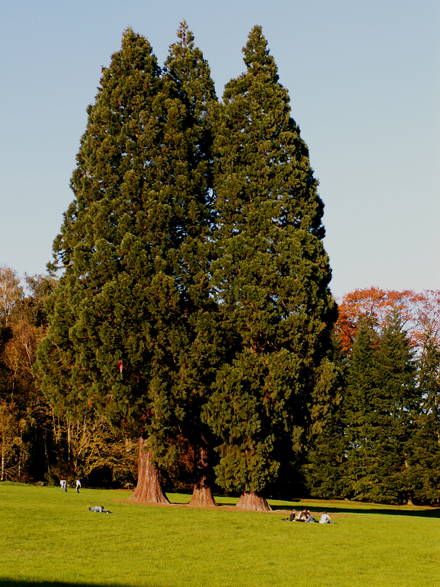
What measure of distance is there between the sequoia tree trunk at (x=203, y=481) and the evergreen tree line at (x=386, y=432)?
1641cm

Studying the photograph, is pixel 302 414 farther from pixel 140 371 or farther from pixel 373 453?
pixel 373 453

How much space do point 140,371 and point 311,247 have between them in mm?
6787

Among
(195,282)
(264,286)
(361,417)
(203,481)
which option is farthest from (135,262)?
(361,417)

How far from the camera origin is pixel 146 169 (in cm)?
2023

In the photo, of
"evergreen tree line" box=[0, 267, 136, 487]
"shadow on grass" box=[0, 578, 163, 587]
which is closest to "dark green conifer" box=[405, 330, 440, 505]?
"evergreen tree line" box=[0, 267, 136, 487]

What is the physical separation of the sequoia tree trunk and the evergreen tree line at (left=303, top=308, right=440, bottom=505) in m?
16.4

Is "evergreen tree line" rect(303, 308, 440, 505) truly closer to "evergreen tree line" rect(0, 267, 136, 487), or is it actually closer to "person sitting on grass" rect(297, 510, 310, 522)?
"evergreen tree line" rect(0, 267, 136, 487)

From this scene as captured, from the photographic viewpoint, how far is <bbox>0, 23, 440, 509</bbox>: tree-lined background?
18266mm

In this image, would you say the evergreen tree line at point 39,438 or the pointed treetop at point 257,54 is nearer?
the pointed treetop at point 257,54

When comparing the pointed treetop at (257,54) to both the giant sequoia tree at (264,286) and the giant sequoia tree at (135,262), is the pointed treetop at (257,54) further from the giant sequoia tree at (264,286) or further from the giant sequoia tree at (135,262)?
the giant sequoia tree at (135,262)

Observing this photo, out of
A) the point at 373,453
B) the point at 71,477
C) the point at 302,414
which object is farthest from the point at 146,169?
the point at 373,453

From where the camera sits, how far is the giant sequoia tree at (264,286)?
1825cm

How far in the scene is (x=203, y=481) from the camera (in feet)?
67.1

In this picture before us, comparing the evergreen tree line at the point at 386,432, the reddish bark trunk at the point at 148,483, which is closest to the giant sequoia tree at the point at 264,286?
the reddish bark trunk at the point at 148,483
